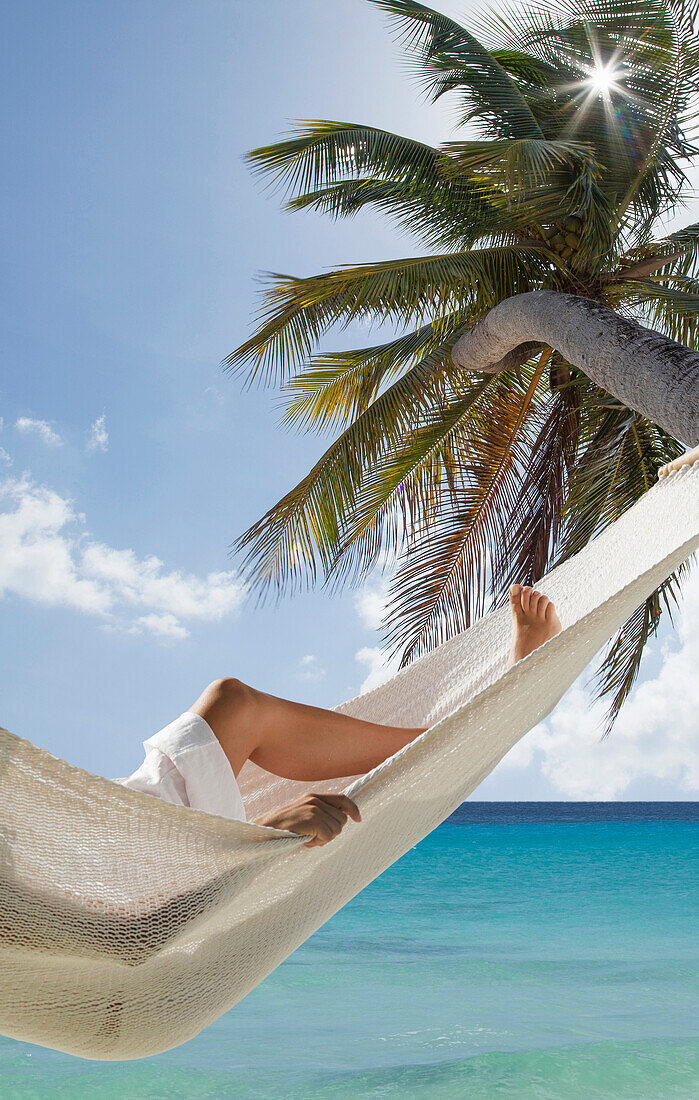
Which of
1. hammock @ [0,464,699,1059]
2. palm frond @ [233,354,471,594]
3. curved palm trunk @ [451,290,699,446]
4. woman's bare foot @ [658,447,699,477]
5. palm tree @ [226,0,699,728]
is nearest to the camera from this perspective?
hammock @ [0,464,699,1059]

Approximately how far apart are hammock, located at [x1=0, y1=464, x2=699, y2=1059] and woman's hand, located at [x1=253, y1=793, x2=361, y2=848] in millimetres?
19

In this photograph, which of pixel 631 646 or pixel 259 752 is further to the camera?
pixel 631 646

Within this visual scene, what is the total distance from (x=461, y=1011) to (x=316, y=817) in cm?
509

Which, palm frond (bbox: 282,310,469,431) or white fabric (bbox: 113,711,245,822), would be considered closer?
white fabric (bbox: 113,711,245,822)

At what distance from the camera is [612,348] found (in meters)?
2.31

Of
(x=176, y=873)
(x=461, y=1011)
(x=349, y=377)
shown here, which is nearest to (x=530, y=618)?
(x=176, y=873)

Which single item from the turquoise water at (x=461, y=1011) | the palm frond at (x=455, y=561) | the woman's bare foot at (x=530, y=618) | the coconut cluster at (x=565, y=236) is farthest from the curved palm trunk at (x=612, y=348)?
the turquoise water at (x=461, y=1011)

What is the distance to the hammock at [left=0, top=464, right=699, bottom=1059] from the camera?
31.0 inches

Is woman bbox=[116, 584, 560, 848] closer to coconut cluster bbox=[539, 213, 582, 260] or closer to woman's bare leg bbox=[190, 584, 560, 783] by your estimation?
woman's bare leg bbox=[190, 584, 560, 783]

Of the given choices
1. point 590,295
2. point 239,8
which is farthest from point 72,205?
point 590,295

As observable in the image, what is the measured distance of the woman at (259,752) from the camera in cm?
89

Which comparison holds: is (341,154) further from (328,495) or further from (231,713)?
(231,713)

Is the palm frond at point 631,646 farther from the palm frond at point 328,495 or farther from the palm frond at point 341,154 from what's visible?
the palm frond at point 341,154

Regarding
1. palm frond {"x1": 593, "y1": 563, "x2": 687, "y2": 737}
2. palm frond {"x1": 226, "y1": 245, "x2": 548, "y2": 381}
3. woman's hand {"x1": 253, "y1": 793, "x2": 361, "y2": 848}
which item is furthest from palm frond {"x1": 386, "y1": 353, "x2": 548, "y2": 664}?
woman's hand {"x1": 253, "y1": 793, "x2": 361, "y2": 848}
